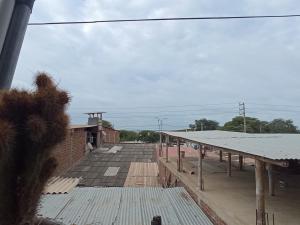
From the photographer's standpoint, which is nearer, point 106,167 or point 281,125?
point 106,167

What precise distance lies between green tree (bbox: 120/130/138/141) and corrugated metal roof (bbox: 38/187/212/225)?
55912 millimetres

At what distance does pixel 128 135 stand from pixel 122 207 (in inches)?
2444

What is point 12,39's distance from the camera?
204 inches

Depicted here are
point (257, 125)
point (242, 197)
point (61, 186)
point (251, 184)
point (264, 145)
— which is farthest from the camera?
point (257, 125)

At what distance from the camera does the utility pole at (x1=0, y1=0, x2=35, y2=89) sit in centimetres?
503

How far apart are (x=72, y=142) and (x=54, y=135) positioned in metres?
18.4

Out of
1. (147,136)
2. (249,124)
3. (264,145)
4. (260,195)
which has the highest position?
(249,124)

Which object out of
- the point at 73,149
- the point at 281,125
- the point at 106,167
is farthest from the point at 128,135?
the point at 73,149

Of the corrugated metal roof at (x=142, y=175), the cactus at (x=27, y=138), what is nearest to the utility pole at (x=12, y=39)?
the cactus at (x=27, y=138)

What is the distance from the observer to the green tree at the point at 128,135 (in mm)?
71312

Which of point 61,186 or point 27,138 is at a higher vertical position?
point 27,138

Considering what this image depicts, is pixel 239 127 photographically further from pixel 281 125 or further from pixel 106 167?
pixel 106 167

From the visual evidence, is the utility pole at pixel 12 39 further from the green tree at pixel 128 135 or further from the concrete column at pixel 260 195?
the green tree at pixel 128 135

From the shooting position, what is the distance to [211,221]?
413 inches
